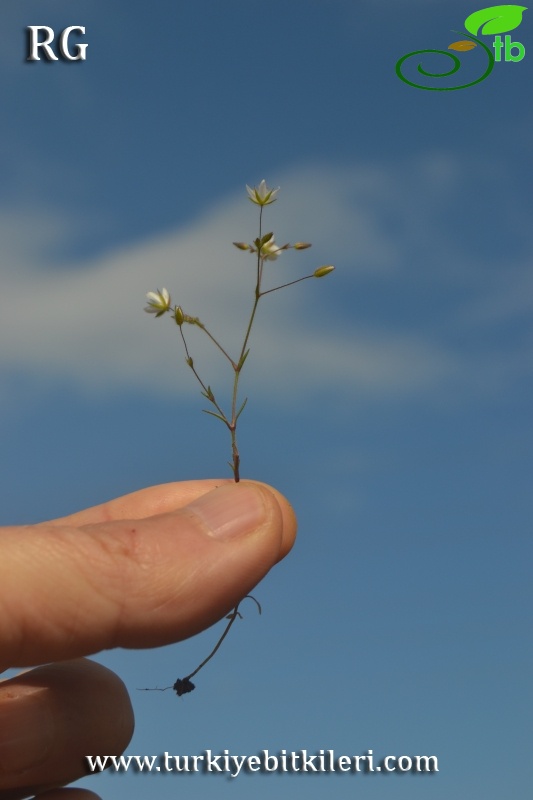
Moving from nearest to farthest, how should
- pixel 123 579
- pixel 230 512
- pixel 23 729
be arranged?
pixel 123 579
pixel 230 512
pixel 23 729

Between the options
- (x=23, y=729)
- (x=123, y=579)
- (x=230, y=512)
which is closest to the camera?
(x=123, y=579)

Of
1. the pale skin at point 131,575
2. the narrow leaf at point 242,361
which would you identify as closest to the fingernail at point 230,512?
the pale skin at point 131,575

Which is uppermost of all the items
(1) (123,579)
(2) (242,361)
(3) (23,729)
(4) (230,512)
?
(2) (242,361)

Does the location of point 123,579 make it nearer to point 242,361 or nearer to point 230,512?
point 230,512

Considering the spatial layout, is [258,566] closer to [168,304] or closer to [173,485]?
[173,485]

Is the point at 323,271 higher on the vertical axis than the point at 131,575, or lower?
higher

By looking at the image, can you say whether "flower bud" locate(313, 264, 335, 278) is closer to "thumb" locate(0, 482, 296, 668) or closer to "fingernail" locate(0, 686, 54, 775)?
"thumb" locate(0, 482, 296, 668)

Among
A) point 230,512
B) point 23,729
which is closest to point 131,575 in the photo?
point 230,512

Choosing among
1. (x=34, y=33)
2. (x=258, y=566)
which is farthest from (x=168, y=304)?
(x=34, y=33)
